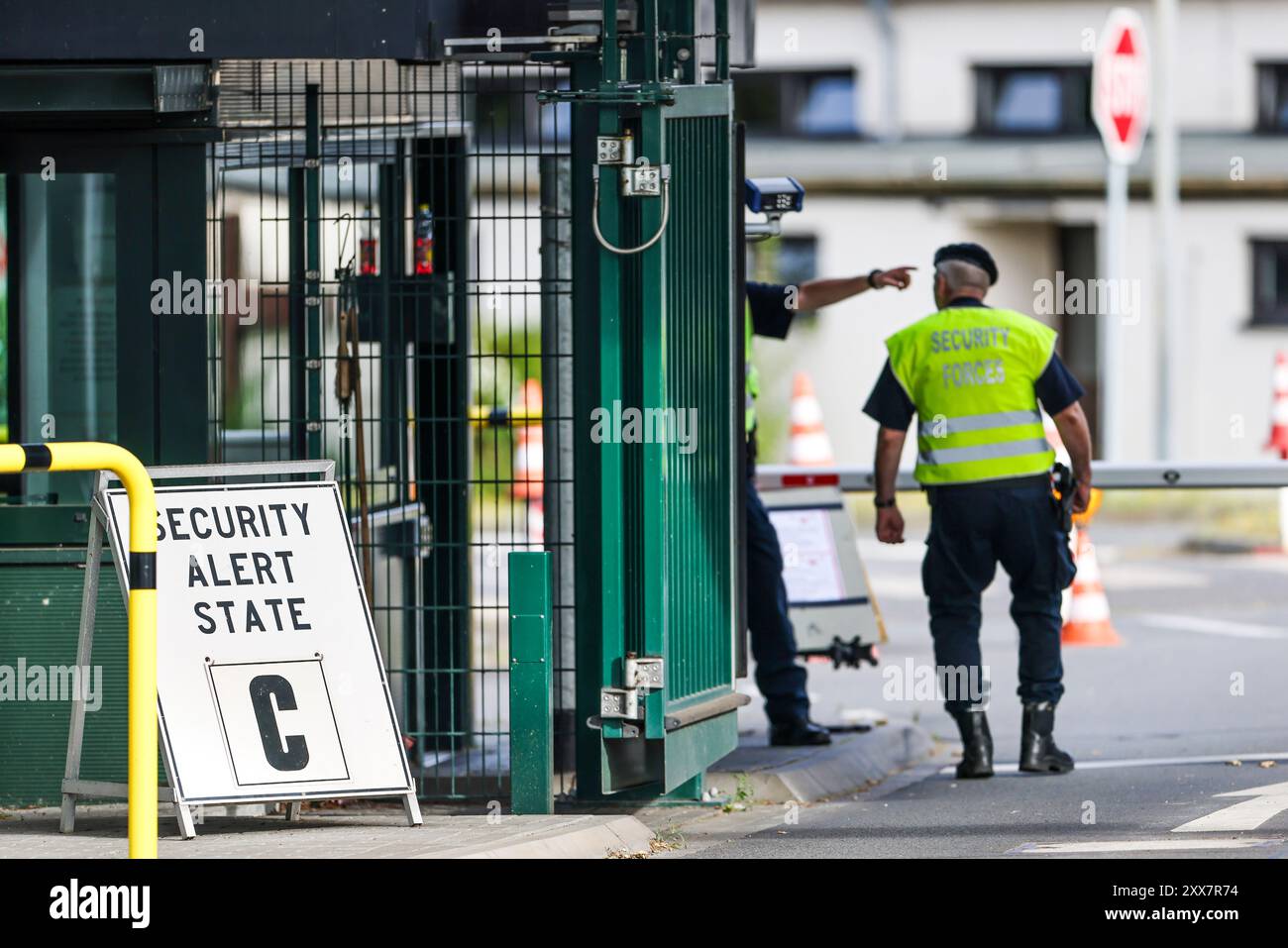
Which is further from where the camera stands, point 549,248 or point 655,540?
point 549,248

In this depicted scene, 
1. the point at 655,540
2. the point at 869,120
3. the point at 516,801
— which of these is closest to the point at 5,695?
the point at 516,801

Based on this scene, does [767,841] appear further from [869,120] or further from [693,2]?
[869,120]

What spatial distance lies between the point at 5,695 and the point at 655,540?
2225 mm

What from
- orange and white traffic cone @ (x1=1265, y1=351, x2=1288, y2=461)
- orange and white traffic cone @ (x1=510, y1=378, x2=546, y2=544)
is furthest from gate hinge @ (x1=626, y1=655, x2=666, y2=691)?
orange and white traffic cone @ (x1=1265, y1=351, x2=1288, y2=461)

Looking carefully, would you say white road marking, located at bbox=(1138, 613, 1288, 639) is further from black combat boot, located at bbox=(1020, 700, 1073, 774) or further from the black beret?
the black beret

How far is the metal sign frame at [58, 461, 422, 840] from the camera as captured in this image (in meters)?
6.53

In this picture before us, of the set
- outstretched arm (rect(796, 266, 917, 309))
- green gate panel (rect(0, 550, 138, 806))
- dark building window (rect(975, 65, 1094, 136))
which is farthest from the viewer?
dark building window (rect(975, 65, 1094, 136))

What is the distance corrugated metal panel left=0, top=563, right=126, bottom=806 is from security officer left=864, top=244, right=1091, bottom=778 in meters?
2.84

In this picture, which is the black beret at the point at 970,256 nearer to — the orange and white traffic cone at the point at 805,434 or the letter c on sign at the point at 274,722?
the letter c on sign at the point at 274,722

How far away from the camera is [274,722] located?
21.9ft

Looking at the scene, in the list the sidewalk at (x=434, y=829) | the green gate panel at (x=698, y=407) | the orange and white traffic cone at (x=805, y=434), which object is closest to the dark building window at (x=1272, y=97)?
the orange and white traffic cone at (x=805, y=434)

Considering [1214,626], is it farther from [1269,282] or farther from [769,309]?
[1269,282]
